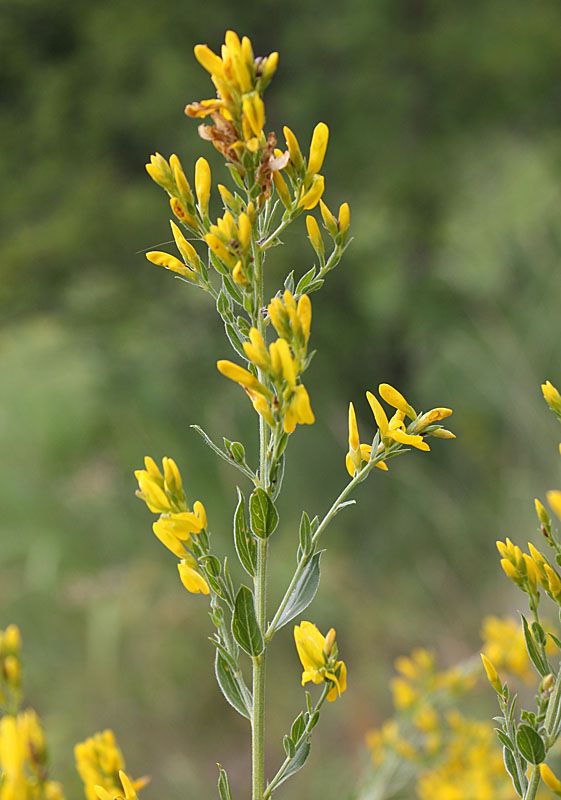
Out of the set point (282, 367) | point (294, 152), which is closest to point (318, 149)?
point (294, 152)

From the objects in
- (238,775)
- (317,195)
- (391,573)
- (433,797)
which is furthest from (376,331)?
(317,195)

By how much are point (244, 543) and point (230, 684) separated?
0.07 metres

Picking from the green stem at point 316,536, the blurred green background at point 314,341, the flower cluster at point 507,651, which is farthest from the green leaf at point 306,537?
the blurred green background at point 314,341

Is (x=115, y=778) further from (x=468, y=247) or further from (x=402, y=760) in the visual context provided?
(x=468, y=247)

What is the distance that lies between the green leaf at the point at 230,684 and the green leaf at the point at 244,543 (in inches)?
1.8

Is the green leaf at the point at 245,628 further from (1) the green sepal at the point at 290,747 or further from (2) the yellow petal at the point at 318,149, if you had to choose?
(2) the yellow petal at the point at 318,149

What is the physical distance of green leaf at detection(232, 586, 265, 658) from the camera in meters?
0.35

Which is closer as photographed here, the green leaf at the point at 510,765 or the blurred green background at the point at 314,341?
the green leaf at the point at 510,765

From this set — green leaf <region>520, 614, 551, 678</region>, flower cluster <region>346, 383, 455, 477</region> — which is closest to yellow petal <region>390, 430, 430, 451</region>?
flower cluster <region>346, 383, 455, 477</region>

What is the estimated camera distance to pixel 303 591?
37 centimetres

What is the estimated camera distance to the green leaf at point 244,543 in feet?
1.20

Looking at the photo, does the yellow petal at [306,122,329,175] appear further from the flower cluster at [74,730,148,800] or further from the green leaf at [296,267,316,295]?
the flower cluster at [74,730,148,800]

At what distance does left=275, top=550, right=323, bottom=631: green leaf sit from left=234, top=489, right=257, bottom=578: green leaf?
0.08 feet

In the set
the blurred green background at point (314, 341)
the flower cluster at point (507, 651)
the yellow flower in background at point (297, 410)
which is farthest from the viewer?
the blurred green background at point (314, 341)
